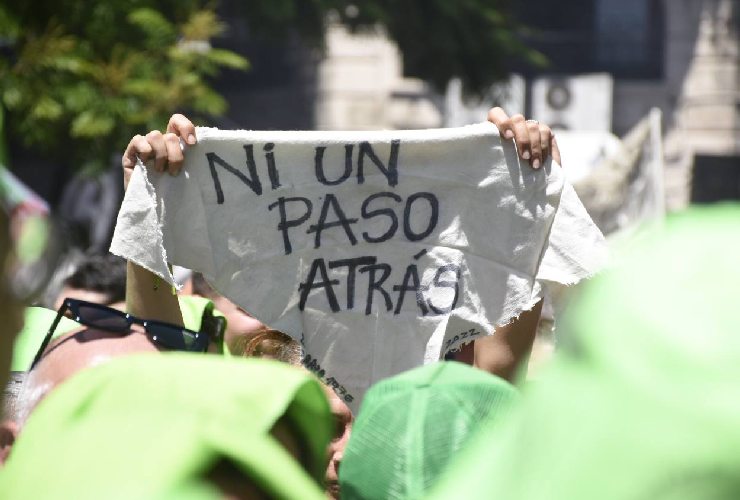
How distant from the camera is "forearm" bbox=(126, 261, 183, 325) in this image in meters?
2.89

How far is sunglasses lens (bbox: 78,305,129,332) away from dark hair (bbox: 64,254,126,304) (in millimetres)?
1901

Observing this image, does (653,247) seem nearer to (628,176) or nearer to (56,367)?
(56,367)

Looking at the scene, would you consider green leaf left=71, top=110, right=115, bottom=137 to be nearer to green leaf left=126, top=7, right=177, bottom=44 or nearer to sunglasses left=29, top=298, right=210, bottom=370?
green leaf left=126, top=7, right=177, bottom=44

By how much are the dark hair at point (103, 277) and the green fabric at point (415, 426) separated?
2.75m

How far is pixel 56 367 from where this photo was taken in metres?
2.35

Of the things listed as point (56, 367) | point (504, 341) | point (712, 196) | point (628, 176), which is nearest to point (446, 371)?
point (56, 367)

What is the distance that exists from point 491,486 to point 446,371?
80 cm

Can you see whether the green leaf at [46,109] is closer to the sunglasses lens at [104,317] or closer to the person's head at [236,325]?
the person's head at [236,325]

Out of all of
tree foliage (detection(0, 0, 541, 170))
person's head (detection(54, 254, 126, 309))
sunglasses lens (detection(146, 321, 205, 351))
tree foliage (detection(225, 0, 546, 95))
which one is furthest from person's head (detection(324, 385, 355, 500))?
tree foliage (detection(225, 0, 546, 95))

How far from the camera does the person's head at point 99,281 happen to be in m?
4.54

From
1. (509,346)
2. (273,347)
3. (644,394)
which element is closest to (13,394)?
(273,347)

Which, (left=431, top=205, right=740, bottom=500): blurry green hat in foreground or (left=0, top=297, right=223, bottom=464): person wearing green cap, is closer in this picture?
(left=431, top=205, right=740, bottom=500): blurry green hat in foreground

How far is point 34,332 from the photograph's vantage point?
9.72ft

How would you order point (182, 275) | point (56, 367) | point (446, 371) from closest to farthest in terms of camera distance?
point (446, 371) → point (56, 367) → point (182, 275)
